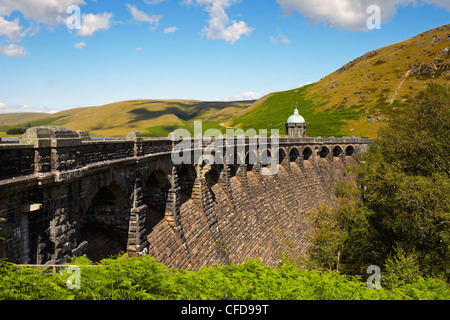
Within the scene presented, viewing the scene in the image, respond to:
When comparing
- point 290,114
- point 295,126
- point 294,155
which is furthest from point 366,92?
point 294,155

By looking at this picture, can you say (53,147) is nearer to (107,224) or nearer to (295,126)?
(107,224)

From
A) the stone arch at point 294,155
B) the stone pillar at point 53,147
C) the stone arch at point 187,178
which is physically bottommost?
the stone arch at point 187,178

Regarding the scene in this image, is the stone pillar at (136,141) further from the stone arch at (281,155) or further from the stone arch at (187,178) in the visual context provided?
the stone arch at (281,155)

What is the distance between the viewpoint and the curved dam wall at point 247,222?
18.9m

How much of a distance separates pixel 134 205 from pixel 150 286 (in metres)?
7.85

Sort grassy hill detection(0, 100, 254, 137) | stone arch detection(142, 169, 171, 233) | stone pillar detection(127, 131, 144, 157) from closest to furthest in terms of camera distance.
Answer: stone pillar detection(127, 131, 144, 157) < stone arch detection(142, 169, 171, 233) < grassy hill detection(0, 100, 254, 137)

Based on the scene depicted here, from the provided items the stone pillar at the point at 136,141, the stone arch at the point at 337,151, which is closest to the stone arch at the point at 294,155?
the stone arch at the point at 337,151

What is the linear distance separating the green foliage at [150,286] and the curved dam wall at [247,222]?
842cm

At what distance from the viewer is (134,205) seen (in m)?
15.1

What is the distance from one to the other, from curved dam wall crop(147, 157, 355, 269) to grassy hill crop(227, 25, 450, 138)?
46.8 metres

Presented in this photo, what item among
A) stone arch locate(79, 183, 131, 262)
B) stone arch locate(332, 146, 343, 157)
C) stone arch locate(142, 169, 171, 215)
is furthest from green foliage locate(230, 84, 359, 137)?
stone arch locate(79, 183, 131, 262)

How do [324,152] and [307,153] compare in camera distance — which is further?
[324,152]

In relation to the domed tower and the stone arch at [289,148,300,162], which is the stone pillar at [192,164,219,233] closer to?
the stone arch at [289,148,300,162]

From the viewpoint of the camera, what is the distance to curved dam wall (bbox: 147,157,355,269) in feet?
61.9
